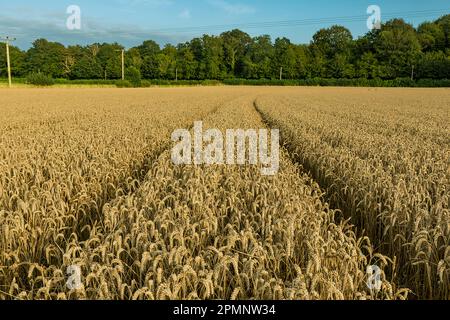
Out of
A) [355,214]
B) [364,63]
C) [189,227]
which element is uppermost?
[364,63]

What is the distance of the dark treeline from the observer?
106 metres

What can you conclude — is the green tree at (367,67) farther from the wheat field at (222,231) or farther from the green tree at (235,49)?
the wheat field at (222,231)

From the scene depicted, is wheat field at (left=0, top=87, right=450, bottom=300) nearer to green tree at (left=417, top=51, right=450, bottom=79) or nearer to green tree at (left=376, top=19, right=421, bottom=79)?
green tree at (left=417, top=51, right=450, bottom=79)

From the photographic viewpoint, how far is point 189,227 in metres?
3.90

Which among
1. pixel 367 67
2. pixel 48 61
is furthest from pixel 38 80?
pixel 367 67

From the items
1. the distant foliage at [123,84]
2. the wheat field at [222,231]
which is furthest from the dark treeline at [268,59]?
the wheat field at [222,231]

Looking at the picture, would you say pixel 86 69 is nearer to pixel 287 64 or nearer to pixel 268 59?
pixel 268 59

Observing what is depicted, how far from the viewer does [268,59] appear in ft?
385

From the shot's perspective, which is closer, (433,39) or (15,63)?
(15,63)

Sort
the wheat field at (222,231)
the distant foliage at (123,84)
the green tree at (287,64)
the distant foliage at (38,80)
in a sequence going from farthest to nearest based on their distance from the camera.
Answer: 1. the green tree at (287,64)
2. the distant foliage at (123,84)
3. the distant foliage at (38,80)
4. the wheat field at (222,231)

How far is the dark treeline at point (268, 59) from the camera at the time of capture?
10631 centimetres
